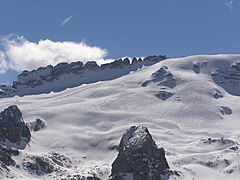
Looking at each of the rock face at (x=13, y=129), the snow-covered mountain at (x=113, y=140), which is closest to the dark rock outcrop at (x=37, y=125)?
the snow-covered mountain at (x=113, y=140)

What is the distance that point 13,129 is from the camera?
148500 millimetres

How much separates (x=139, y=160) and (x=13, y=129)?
38736mm

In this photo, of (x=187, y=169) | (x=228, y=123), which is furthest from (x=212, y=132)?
(x=187, y=169)

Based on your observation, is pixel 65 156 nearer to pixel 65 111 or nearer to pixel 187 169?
pixel 187 169

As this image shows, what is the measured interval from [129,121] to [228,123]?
106 feet

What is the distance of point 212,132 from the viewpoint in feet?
569

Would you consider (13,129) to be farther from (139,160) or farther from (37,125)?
(139,160)

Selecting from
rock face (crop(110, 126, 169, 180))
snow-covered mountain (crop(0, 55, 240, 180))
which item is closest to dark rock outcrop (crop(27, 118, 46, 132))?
snow-covered mountain (crop(0, 55, 240, 180))

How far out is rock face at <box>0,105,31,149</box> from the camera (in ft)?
483

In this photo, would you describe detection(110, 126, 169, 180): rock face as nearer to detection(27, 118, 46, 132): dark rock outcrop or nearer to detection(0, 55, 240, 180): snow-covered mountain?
detection(0, 55, 240, 180): snow-covered mountain

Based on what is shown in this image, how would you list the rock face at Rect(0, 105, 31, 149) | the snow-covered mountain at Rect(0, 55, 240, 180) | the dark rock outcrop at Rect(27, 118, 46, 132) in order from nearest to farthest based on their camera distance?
the snow-covered mountain at Rect(0, 55, 240, 180)
the rock face at Rect(0, 105, 31, 149)
the dark rock outcrop at Rect(27, 118, 46, 132)

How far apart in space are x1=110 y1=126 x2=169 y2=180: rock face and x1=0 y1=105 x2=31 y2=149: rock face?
31.2 m

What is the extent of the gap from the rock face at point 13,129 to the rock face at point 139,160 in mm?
31165

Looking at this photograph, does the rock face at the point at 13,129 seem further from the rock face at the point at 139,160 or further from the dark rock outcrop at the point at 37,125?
the rock face at the point at 139,160
